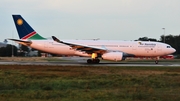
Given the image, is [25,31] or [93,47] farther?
[25,31]

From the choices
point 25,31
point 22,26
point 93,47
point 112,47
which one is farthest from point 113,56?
point 22,26

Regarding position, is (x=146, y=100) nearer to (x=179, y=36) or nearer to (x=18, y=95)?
(x=18, y=95)

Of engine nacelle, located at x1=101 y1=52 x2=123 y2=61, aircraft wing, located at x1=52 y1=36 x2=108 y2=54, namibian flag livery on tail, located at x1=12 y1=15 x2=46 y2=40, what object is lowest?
engine nacelle, located at x1=101 y1=52 x2=123 y2=61

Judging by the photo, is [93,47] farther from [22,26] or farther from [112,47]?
[22,26]

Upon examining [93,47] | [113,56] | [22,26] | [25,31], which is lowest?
[113,56]

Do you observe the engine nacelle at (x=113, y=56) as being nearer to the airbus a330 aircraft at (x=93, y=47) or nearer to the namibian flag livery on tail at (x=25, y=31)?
the airbus a330 aircraft at (x=93, y=47)

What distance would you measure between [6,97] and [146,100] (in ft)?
15.9

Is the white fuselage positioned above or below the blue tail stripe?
below

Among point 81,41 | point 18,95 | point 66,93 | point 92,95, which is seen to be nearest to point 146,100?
point 92,95

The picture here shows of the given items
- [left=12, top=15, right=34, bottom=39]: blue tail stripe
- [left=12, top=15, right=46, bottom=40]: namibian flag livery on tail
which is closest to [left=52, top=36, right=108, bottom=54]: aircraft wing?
[left=12, top=15, right=46, bottom=40]: namibian flag livery on tail

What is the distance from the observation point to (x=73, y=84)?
17.6 metres

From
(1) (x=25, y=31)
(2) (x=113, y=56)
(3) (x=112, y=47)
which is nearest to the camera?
(2) (x=113, y=56)

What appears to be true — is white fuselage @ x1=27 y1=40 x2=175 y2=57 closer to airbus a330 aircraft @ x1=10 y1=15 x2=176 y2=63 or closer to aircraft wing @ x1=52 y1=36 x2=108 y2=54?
airbus a330 aircraft @ x1=10 y1=15 x2=176 y2=63

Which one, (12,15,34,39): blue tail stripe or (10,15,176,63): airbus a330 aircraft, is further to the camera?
(12,15,34,39): blue tail stripe
